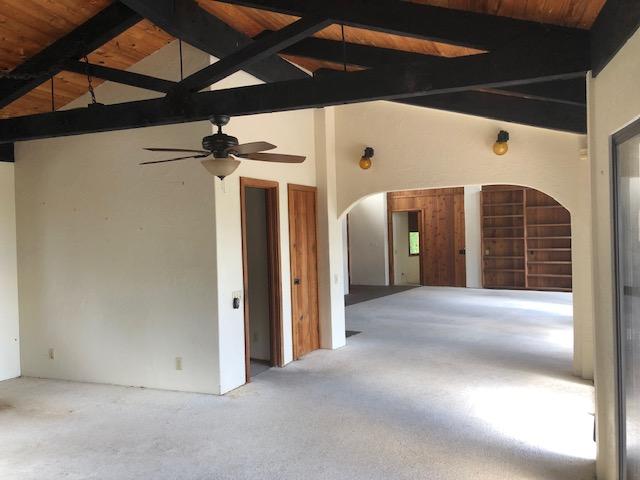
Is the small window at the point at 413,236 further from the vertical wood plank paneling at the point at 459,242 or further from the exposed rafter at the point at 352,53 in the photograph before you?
the exposed rafter at the point at 352,53

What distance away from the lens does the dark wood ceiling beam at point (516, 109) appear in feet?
15.2

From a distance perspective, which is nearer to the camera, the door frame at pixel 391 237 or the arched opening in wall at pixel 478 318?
the arched opening in wall at pixel 478 318

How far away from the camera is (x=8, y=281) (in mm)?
5422

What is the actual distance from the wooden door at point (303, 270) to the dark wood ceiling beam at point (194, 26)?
1.55m

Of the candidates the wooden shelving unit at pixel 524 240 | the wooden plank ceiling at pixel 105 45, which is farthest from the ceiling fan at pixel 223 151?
the wooden shelving unit at pixel 524 240

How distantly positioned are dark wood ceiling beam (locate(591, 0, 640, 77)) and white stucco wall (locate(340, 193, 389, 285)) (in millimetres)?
10375

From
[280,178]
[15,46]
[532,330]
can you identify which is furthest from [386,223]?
[15,46]

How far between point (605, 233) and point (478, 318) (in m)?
5.65

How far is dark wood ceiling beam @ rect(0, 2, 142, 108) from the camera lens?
13.5 ft

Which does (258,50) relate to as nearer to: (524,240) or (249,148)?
(249,148)

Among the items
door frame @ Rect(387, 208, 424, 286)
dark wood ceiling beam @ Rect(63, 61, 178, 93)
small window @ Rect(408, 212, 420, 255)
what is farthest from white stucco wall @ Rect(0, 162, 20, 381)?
small window @ Rect(408, 212, 420, 255)

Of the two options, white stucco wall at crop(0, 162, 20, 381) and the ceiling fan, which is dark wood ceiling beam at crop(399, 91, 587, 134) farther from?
white stucco wall at crop(0, 162, 20, 381)

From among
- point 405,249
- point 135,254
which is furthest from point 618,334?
point 405,249

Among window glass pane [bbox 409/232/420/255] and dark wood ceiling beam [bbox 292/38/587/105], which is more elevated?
dark wood ceiling beam [bbox 292/38/587/105]
